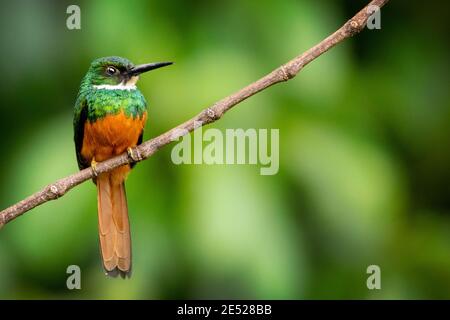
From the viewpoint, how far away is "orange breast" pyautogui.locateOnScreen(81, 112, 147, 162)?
3037 millimetres

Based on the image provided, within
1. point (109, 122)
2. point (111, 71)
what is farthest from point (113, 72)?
point (109, 122)

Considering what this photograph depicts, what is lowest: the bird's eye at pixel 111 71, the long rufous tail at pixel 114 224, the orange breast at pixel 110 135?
the long rufous tail at pixel 114 224

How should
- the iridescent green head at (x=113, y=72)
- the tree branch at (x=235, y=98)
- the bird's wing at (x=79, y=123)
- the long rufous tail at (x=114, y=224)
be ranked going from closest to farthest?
the tree branch at (x=235, y=98) < the long rufous tail at (x=114, y=224) < the iridescent green head at (x=113, y=72) < the bird's wing at (x=79, y=123)

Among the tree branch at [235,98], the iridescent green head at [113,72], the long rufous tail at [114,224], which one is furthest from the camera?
the iridescent green head at [113,72]

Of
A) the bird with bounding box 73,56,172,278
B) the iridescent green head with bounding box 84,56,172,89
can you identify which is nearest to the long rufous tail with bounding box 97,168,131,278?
the bird with bounding box 73,56,172,278

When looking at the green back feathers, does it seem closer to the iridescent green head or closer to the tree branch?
the iridescent green head

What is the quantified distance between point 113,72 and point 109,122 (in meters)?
0.19

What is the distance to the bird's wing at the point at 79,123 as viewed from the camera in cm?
316

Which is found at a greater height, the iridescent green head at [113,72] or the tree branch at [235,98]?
the iridescent green head at [113,72]

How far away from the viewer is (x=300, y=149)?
335 cm

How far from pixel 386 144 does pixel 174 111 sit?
957mm

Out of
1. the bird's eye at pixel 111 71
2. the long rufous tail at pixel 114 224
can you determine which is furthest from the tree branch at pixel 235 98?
the bird's eye at pixel 111 71

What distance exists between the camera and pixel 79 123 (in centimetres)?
319

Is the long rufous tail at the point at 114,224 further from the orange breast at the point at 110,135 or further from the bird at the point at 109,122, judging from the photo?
the orange breast at the point at 110,135
